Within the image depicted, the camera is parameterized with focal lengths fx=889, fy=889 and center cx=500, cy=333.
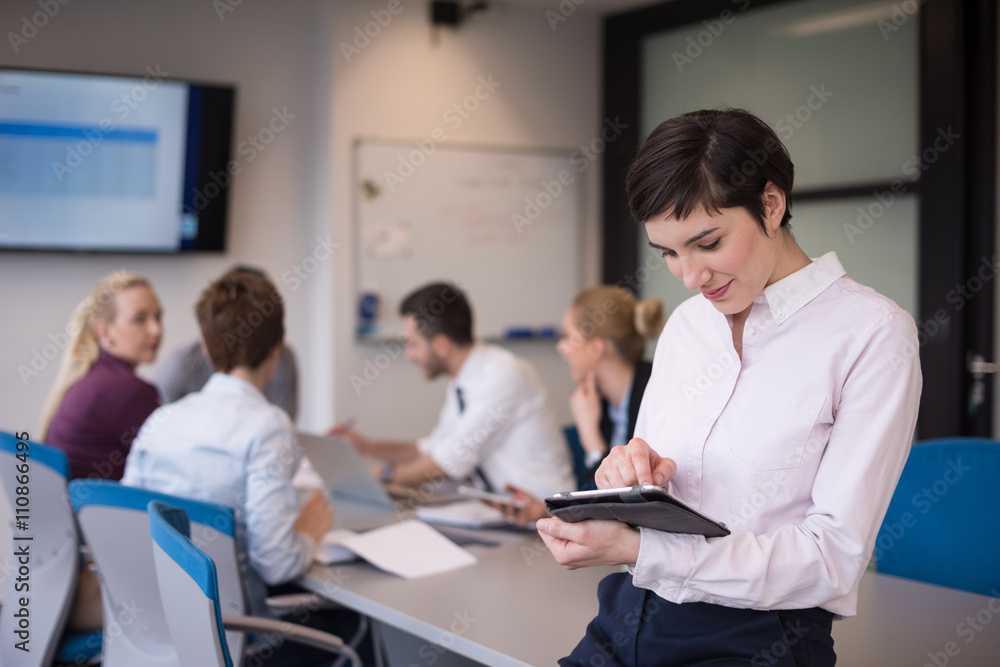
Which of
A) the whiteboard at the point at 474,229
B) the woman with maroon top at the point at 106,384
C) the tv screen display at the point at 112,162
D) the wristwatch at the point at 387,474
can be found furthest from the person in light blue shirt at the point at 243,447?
the whiteboard at the point at 474,229

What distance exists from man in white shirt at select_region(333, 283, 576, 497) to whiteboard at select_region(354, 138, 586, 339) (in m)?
1.23

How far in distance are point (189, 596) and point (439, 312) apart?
6.55ft

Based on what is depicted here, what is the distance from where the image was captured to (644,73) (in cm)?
504

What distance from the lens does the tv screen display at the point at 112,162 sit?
3.82m

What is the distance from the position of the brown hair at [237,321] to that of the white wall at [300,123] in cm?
208

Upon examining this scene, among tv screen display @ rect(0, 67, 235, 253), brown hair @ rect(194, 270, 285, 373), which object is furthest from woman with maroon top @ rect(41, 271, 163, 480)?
tv screen display @ rect(0, 67, 235, 253)

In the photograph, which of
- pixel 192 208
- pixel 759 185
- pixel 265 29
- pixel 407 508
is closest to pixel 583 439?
pixel 407 508

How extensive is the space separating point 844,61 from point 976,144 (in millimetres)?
747

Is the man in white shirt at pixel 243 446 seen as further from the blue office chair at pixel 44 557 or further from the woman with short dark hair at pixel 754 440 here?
the woman with short dark hair at pixel 754 440

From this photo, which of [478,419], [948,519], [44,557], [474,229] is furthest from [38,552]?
[474,229]

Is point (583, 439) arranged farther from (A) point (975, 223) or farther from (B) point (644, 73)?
(B) point (644, 73)

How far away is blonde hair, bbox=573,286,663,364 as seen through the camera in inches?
115

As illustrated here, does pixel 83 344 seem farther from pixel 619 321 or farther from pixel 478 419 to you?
pixel 619 321

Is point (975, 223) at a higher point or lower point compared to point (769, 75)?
lower
